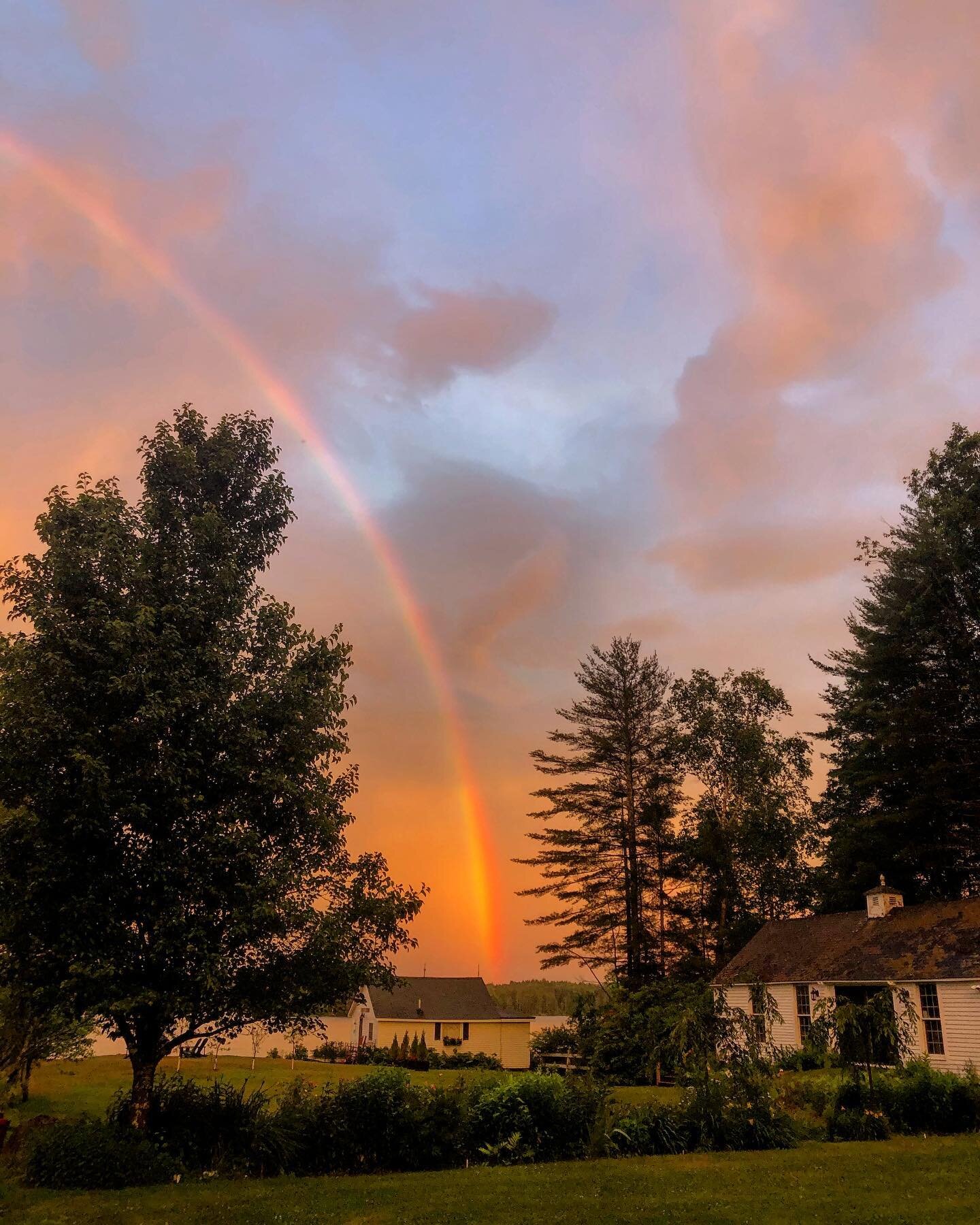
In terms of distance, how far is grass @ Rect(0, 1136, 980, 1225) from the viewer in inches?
450

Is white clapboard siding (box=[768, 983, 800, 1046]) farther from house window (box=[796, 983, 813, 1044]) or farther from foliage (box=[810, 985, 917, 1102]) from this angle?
foliage (box=[810, 985, 917, 1102])

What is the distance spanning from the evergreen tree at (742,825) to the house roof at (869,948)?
9387mm

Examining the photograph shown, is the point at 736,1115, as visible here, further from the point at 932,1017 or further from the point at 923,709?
the point at 923,709

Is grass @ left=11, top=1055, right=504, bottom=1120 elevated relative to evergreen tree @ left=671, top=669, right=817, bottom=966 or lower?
lower

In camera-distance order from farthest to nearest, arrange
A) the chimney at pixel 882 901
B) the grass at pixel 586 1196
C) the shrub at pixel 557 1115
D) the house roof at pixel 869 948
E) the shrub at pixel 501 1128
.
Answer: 1. the chimney at pixel 882 901
2. the house roof at pixel 869 948
3. the shrub at pixel 557 1115
4. the shrub at pixel 501 1128
5. the grass at pixel 586 1196

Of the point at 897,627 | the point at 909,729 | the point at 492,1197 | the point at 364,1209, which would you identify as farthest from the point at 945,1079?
the point at 897,627

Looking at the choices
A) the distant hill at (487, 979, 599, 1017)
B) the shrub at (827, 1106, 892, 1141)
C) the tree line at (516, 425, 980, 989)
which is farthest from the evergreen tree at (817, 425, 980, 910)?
the distant hill at (487, 979, 599, 1017)

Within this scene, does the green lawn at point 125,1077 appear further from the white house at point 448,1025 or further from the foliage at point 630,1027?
the white house at point 448,1025

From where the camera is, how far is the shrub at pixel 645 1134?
643 inches

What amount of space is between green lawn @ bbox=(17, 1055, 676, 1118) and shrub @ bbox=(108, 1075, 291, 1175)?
3.18m

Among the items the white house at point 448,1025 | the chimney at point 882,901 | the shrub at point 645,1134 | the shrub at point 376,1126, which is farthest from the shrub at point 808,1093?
the white house at point 448,1025

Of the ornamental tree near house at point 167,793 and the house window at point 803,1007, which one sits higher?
the ornamental tree near house at point 167,793

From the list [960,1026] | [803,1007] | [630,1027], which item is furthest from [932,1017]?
[630,1027]

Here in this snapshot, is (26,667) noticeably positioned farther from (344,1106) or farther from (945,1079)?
(945,1079)
